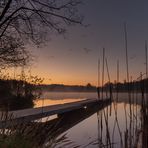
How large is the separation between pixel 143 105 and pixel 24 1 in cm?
524

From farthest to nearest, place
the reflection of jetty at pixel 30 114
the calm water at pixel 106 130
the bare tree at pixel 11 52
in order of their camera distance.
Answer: the bare tree at pixel 11 52
the reflection of jetty at pixel 30 114
the calm water at pixel 106 130

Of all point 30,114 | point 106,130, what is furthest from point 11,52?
point 106,130

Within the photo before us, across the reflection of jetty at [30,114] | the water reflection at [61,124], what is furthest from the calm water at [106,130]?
the reflection of jetty at [30,114]

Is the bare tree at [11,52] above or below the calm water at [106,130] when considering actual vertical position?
above

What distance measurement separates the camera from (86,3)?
23.6 feet

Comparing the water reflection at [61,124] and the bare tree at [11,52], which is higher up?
the bare tree at [11,52]

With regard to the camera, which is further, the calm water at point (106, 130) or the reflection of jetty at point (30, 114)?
the reflection of jetty at point (30, 114)

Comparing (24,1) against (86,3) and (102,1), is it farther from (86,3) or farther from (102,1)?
(102,1)

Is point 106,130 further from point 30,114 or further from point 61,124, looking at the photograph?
point 61,124

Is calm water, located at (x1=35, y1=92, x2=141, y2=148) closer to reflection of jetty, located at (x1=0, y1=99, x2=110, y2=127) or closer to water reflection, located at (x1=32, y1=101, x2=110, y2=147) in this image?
water reflection, located at (x1=32, y1=101, x2=110, y2=147)

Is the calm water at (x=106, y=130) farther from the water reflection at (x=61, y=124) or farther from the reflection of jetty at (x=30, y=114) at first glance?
the reflection of jetty at (x=30, y=114)

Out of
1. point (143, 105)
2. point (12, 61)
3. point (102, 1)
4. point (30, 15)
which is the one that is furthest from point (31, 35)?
point (143, 105)

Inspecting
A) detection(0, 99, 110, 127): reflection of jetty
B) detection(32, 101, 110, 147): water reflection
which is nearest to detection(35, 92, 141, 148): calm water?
detection(32, 101, 110, 147): water reflection

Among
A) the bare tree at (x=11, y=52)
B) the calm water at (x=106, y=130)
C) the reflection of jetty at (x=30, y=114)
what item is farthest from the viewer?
the bare tree at (x=11, y=52)
